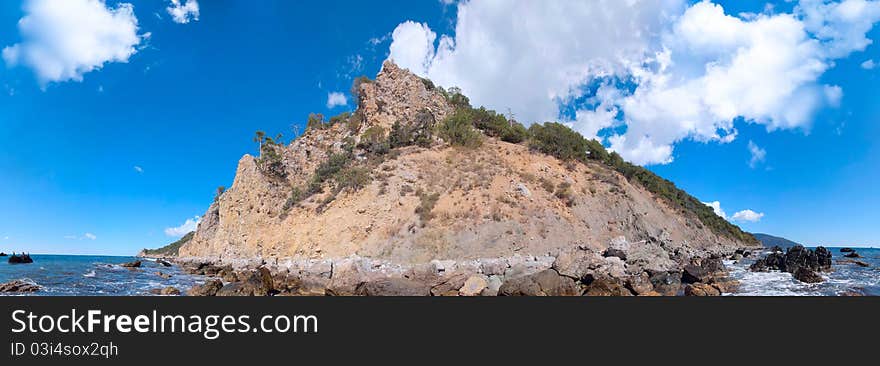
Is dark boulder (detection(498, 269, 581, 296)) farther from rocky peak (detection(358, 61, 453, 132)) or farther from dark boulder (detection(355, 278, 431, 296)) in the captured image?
rocky peak (detection(358, 61, 453, 132))

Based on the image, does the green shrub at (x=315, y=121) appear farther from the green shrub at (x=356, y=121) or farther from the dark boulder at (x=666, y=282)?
the dark boulder at (x=666, y=282)

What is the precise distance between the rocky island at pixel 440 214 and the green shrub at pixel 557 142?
0.15 metres

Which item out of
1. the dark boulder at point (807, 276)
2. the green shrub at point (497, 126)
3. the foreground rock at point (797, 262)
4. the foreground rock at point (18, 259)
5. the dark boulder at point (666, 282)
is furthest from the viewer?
the foreground rock at point (18, 259)

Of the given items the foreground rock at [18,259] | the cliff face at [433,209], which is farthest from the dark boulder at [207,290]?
the foreground rock at [18,259]

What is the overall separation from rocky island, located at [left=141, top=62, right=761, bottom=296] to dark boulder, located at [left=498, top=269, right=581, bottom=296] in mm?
62

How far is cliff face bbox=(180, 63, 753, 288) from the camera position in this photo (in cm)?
2584

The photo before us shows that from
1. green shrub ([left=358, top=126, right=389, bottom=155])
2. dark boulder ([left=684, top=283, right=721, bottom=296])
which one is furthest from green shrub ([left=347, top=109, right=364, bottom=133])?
dark boulder ([left=684, top=283, right=721, bottom=296])

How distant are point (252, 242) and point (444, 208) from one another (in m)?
17.4

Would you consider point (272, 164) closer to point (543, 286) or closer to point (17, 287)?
point (17, 287)

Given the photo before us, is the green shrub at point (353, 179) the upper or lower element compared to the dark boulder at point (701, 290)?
upper

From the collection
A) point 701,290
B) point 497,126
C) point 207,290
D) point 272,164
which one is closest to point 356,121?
point 272,164

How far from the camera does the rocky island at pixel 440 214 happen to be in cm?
1983

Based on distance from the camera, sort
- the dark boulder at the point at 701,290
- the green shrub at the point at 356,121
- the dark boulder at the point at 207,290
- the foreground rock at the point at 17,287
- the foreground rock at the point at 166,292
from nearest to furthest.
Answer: the dark boulder at the point at 701,290
the dark boulder at the point at 207,290
the foreground rock at the point at 17,287
the foreground rock at the point at 166,292
the green shrub at the point at 356,121
